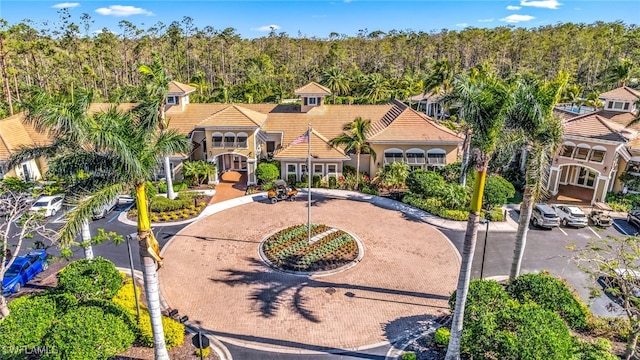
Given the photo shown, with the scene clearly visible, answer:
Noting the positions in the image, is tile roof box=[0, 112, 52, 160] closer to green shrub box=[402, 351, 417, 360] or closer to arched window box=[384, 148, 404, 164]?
arched window box=[384, 148, 404, 164]

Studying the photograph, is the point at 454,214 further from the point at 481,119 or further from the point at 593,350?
the point at 481,119

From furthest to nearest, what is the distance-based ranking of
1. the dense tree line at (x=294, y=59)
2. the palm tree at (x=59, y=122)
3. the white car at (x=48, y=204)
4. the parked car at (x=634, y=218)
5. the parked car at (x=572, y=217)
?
the dense tree line at (x=294, y=59) < the white car at (x=48, y=204) < the parked car at (x=634, y=218) < the parked car at (x=572, y=217) < the palm tree at (x=59, y=122)

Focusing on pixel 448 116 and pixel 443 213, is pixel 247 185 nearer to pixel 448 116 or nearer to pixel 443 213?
pixel 443 213

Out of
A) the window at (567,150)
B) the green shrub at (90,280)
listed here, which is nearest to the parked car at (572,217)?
the window at (567,150)

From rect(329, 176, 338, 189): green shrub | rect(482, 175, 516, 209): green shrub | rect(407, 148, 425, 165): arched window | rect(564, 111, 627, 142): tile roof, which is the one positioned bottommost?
rect(329, 176, 338, 189): green shrub

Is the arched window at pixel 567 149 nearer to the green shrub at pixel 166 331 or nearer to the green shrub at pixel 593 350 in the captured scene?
the green shrub at pixel 593 350

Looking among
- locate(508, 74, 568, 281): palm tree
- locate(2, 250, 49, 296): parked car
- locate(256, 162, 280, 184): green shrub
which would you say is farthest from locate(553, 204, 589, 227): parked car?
locate(2, 250, 49, 296): parked car

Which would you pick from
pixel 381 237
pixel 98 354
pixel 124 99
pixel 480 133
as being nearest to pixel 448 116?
pixel 381 237
